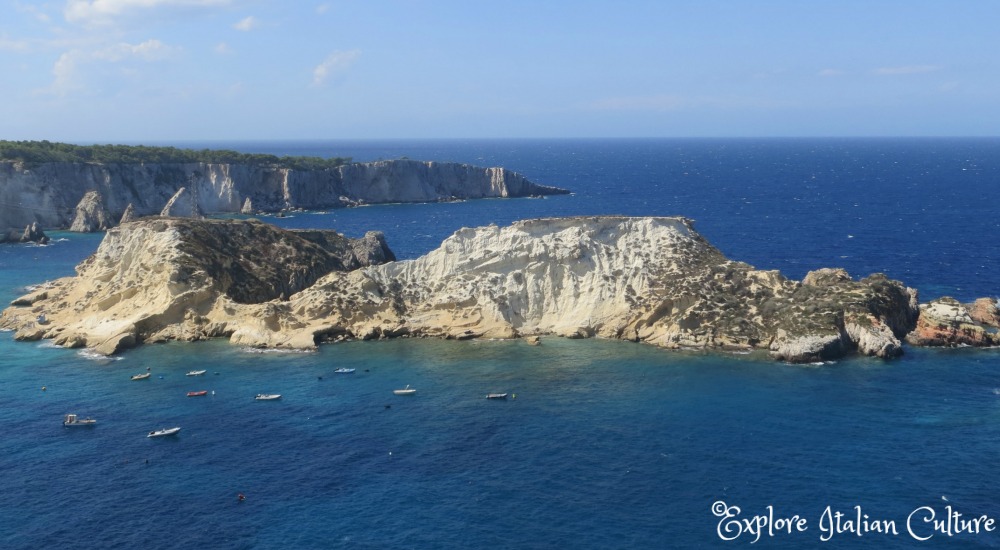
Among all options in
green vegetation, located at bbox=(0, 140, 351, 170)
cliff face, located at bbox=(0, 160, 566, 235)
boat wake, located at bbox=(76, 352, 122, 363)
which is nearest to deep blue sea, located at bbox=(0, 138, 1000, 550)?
boat wake, located at bbox=(76, 352, 122, 363)

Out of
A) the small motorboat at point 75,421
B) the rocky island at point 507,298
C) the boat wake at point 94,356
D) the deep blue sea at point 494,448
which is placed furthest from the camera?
the rocky island at point 507,298

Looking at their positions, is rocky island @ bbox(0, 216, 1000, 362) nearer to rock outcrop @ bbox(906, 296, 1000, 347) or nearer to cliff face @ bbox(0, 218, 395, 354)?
cliff face @ bbox(0, 218, 395, 354)

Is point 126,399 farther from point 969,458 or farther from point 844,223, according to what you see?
point 844,223

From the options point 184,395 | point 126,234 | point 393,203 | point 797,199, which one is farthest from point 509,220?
point 184,395

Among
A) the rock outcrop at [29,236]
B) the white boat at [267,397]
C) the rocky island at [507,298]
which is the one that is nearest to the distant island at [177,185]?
the rock outcrop at [29,236]

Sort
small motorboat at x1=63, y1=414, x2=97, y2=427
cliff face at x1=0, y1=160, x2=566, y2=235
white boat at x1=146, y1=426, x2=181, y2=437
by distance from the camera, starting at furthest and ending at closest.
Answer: cliff face at x1=0, y1=160, x2=566, y2=235 < small motorboat at x1=63, y1=414, x2=97, y2=427 < white boat at x1=146, y1=426, x2=181, y2=437

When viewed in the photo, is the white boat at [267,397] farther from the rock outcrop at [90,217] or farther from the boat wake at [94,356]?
the rock outcrop at [90,217]

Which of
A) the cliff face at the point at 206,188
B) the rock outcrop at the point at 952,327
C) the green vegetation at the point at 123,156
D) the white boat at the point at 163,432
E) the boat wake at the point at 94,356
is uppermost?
the green vegetation at the point at 123,156
